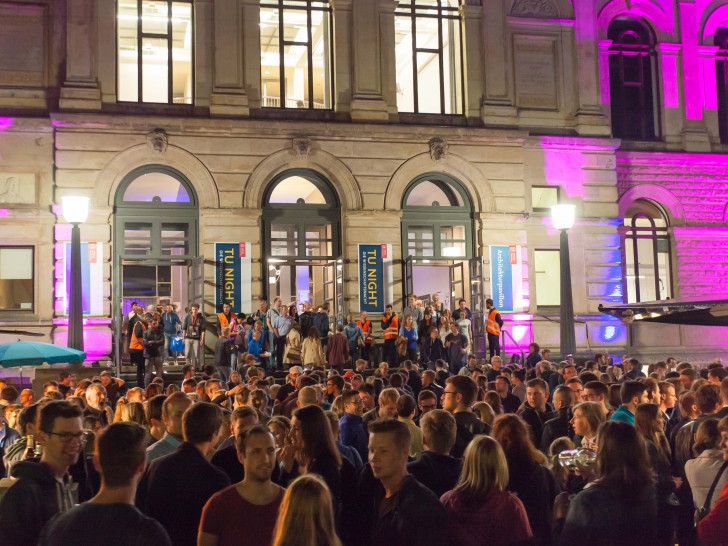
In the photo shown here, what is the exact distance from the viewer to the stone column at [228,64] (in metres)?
25.7

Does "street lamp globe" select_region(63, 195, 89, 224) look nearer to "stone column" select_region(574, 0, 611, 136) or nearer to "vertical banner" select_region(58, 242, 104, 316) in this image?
"vertical banner" select_region(58, 242, 104, 316)

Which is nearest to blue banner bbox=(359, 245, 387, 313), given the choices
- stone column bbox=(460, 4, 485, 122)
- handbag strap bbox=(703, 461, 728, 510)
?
stone column bbox=(460, 4, 485, 122)

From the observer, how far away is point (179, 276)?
31000 mm

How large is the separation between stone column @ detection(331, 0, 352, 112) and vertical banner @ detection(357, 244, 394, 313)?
4.46 meters

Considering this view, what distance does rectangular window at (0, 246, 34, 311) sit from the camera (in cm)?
2425

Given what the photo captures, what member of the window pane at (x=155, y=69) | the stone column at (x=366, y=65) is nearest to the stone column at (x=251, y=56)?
the window pane at (x=155, y=69)

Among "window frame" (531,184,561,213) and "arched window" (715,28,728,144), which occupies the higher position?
"arched window" (715,28,728,144)

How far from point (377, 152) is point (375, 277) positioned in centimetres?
378

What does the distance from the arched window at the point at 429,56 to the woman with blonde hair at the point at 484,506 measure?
23387 millimetres

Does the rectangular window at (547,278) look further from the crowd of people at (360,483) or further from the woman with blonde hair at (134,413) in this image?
the woman with blonde hair at (134,413)

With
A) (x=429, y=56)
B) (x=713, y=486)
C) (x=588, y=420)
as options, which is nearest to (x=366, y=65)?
(x=429, y=56)

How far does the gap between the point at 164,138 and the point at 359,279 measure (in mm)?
6842

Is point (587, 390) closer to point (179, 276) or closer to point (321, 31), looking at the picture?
point (321, 31)

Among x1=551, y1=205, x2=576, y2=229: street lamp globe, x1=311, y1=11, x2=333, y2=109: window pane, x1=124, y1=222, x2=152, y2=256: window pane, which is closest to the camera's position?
x1=551, y1=205, x2=576, y2=229: street lamp globe
